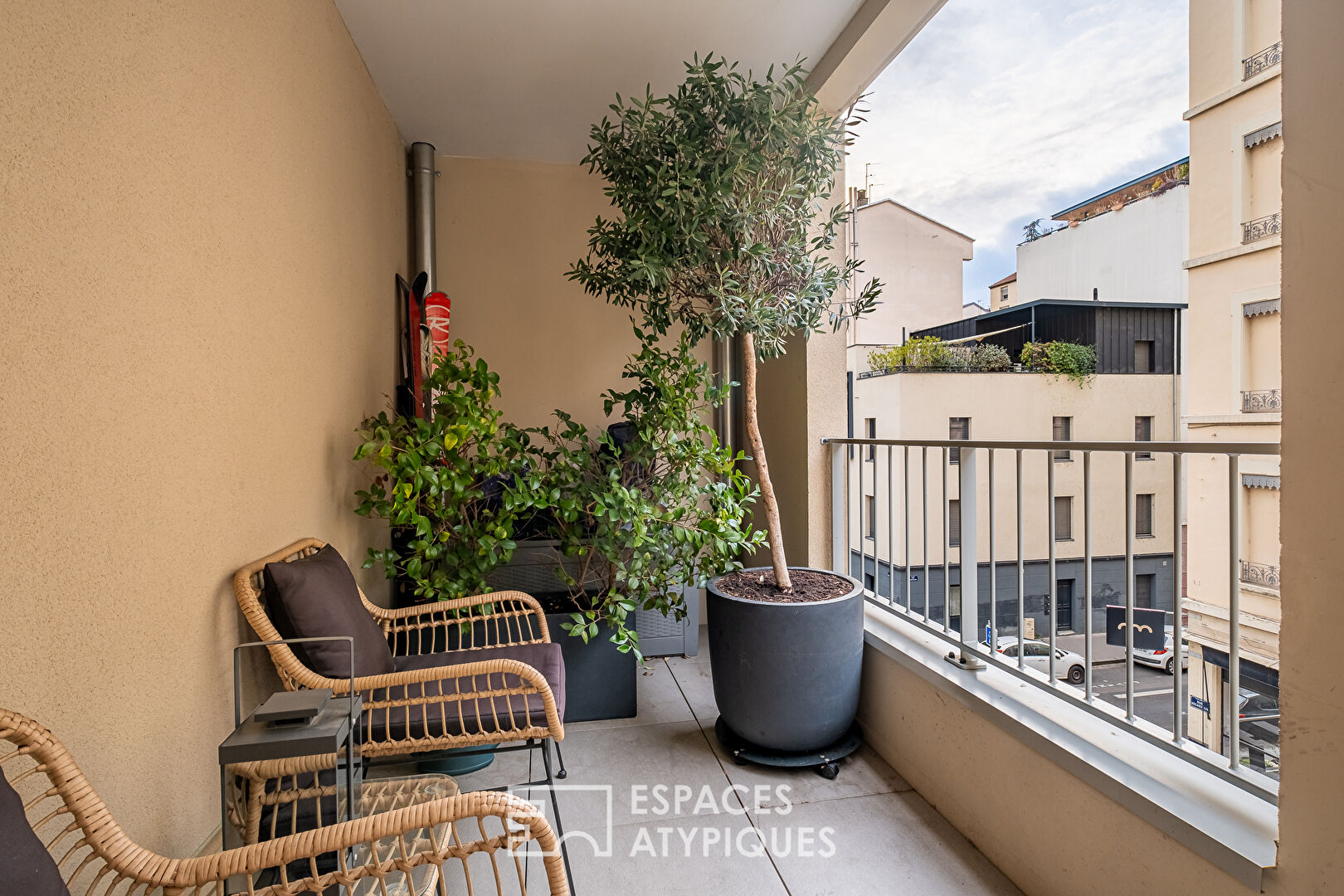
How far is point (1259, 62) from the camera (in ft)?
8.82

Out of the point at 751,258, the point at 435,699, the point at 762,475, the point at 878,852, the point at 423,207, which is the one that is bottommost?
the point at 878,852

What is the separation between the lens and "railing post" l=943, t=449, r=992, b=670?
2.06 m

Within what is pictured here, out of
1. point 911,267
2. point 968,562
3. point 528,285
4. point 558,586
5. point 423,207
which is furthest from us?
point 528,285

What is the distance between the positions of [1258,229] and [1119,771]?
232 centimetres

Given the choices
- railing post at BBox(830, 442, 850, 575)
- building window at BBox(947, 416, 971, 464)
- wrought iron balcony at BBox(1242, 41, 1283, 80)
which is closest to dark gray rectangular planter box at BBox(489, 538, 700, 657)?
railing post at BBox(830, 442, 850, 575)

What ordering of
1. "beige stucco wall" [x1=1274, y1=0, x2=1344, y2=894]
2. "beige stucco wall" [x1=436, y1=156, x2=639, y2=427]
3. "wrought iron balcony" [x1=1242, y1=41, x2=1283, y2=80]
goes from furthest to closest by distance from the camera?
"beige stucco wall" [x1=436, y1=156, x2=639, y2=427] → "wrought iron balcony" [x1=1242, y1=41, x2=1283, y2=80] → "beige stucco wall" [x1=1274, y1=0, x2=1344, y2=894]

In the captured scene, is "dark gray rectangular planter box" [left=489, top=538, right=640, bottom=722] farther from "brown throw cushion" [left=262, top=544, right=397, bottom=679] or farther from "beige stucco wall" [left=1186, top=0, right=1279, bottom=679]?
"beige stucco wall" [left=1186, top=0, right=1279, bottom=679]

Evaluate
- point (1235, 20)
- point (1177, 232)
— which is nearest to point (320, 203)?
point (1177, 232)

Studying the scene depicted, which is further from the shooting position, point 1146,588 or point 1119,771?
point 1146,588

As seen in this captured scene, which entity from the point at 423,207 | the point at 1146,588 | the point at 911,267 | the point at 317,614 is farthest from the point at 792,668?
the point at 423,207

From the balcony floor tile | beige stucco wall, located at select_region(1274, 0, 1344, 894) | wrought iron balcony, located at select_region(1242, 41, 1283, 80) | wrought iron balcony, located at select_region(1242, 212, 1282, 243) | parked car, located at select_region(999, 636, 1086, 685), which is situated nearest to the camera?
beige stucco wall, located at select_region(1274, 0, 1344, 894)

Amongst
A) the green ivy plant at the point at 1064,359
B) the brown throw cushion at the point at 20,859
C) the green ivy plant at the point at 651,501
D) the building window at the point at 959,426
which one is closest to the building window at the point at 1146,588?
the green ivy plant at the point at 1064,359

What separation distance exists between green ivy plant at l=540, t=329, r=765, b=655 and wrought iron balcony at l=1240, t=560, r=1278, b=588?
1451 millimetres

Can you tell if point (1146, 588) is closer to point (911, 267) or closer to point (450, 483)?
point (911, 267)
